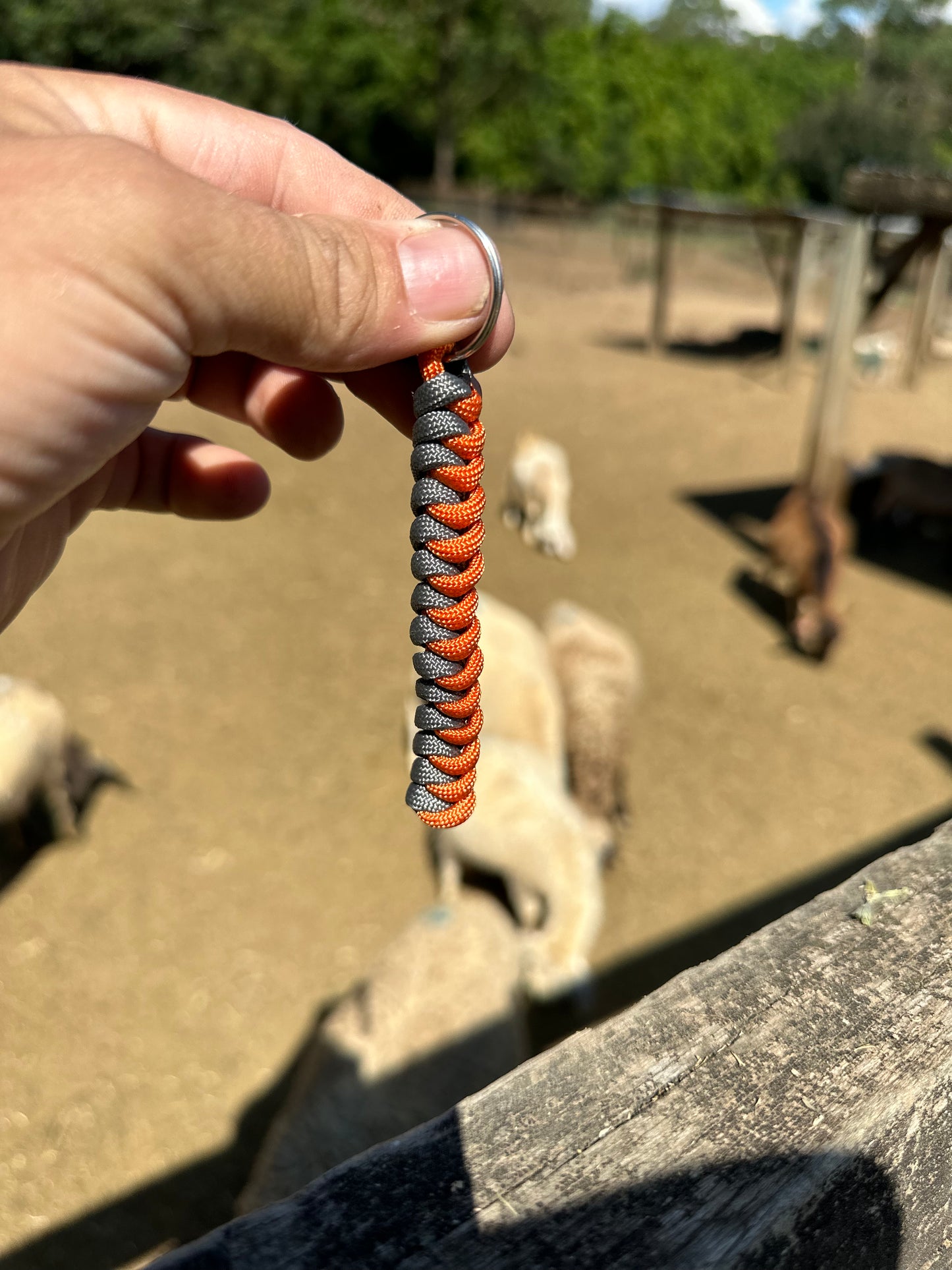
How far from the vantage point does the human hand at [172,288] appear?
1.03m

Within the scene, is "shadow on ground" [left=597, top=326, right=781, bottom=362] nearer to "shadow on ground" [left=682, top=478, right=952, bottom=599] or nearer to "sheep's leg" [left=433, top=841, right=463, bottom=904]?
"shadow on ground" [left=682, top=478, right=952, bottom=599]

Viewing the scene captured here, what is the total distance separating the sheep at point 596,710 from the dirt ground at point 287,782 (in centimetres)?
36

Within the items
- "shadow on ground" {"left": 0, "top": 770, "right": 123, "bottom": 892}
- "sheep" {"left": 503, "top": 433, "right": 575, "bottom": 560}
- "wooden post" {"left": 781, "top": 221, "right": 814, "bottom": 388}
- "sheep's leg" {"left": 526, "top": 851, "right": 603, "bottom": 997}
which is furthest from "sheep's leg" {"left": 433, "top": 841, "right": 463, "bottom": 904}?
"wooden post" {"left": 781, "top": 221, "right": 814, "bottom": 388}

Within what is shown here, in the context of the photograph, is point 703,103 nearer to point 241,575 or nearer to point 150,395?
point 241,575

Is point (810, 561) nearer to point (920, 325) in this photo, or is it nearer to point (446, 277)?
point (446, 277)

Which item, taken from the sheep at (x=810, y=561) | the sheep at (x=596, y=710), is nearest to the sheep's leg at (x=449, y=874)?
the sheep at (x=596, y=710)

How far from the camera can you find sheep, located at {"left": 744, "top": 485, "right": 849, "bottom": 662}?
22.6 ft

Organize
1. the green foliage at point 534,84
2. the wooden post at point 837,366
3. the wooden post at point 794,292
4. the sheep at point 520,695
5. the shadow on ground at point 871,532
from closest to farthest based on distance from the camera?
the sheep at point 520,695 → the wooden post at point 837,366 → the shadow on ground at point 871,532 → the wooden post at point 794,292 → the green foliage at point 534,84

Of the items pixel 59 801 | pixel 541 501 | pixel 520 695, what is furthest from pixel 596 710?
pixel 541 501

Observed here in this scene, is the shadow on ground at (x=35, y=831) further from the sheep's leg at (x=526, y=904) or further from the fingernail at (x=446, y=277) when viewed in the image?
the fingernail at (x=446, y=277)

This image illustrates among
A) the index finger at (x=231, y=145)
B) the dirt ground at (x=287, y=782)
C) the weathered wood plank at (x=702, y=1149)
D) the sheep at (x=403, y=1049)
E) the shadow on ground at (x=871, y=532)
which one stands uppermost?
the index finger at (x=231, y=145)

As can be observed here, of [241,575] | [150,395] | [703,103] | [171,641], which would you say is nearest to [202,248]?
[150,395]

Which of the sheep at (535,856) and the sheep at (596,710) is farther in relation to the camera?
the sheep at (596,710)

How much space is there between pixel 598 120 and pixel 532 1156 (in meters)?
34.3
